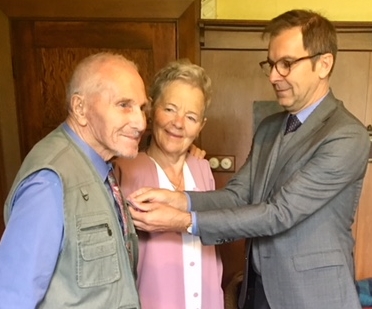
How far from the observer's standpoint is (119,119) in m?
1.07

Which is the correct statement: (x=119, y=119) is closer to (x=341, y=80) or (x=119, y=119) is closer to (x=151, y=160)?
(x=151, y=160)

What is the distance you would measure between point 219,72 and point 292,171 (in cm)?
102

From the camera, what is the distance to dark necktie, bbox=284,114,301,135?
1.47 metres

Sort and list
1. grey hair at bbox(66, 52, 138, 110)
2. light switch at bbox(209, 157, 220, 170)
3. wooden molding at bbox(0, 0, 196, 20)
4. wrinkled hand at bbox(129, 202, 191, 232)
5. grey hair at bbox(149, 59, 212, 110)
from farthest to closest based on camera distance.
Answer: light switch at bbox(209, 157, 220, 170) → wooden molding at bbox(0, 0, 196, 20) → grey hair at bbox(149, 59, 212, 110) → wrinkled hand at bbox(129, 202, 191, 232) → grey hair at bbox(66, 52, 138, 110)

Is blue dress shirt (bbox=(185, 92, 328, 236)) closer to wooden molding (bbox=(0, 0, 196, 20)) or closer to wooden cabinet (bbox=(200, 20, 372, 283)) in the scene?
wooden cabinet (bbox=(200, 20, 372, 283))

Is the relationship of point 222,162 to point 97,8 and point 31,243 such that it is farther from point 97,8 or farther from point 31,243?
point 31,243

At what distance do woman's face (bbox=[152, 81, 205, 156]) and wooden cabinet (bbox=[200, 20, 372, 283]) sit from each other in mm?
775

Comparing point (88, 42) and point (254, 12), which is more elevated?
point (254, 12)

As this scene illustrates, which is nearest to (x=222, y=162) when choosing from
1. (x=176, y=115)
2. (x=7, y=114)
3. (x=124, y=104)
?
(x=176, y=115)

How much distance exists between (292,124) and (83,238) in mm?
849

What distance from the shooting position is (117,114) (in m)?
1.07

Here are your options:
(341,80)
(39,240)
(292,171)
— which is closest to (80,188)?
(39,240)

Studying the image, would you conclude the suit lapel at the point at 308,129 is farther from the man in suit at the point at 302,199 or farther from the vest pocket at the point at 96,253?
the vest pocket at the point at 96,253

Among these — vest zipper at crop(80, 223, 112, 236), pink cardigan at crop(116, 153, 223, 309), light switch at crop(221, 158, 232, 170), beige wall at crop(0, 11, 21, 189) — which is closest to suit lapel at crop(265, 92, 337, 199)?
pink cardigan at crop(116, 153, 223, 309)
